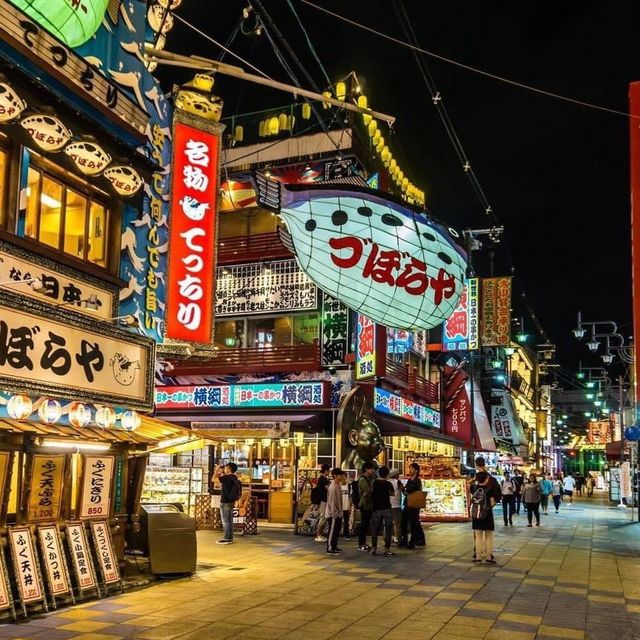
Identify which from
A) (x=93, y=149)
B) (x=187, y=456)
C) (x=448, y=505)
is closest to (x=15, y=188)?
(x=93, y=149)

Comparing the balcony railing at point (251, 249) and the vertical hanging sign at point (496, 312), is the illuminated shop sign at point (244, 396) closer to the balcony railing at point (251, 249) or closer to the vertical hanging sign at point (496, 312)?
the balcony railing at point (251, 249)

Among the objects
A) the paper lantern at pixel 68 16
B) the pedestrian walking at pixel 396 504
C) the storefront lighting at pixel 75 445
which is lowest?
the pedestrian walking at pixel 396 504

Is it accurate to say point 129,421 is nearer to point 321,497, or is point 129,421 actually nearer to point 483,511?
point 483,511

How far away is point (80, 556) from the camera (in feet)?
34.8

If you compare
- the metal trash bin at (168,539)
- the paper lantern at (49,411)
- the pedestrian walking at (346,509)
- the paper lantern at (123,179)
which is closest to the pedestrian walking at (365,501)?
the pedestrian walking at (346,509)

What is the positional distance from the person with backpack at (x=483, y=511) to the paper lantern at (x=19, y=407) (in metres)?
8.97

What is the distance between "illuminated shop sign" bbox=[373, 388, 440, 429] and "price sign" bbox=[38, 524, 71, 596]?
16664 millimetres

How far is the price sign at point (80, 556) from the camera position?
1048cm

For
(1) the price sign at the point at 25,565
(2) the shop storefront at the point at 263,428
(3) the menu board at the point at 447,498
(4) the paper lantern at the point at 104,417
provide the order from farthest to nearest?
(3) the menu board at the point at 447,498 → (2) the shop storefront at the point at 263,428 → (4) the paper lantern at the point at 104,417 → (1) the price sign at the point at 25,565

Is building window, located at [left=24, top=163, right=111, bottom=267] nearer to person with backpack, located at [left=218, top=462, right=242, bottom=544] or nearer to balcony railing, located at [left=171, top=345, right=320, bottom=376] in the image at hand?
person with backpack, located at [left=218, top=462, right=242, bottom=544]

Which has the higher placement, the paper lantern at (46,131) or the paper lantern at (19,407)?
the paper lantern at (46,131)

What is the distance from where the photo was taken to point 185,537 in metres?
12.9

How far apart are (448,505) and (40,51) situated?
68.8 feet

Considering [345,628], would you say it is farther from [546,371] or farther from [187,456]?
[546,371]
